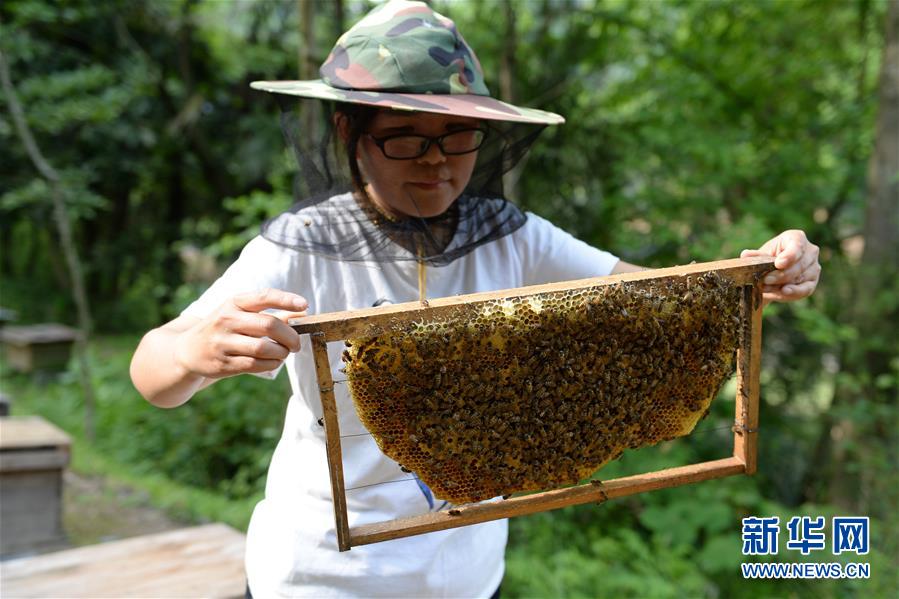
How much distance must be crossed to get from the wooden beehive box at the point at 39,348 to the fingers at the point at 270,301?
8.68 m

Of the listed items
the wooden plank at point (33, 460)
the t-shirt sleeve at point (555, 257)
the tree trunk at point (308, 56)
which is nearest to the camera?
the t-shirt sleeve at point (555, 257)

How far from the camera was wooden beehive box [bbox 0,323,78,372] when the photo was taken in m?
8.64

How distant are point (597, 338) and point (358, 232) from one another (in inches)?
24.1

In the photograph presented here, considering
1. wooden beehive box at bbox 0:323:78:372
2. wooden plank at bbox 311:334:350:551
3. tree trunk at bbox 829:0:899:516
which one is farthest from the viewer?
wooden beehive box at bbox 0:323:78:372

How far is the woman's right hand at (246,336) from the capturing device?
1.26 m

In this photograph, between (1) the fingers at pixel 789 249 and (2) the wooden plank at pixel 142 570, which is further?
(2) the wooden plank at pixel 142 570

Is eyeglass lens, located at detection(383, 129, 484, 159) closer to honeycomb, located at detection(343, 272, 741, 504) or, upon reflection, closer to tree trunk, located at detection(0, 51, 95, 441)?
honeycomb, located at detection(343, 272, 741, 504)

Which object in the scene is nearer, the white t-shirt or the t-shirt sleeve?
the white t-shirt

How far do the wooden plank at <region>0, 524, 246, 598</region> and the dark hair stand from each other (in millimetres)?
1607

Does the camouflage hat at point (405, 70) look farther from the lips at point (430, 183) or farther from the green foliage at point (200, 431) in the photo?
the green foliage at point (200, 431)

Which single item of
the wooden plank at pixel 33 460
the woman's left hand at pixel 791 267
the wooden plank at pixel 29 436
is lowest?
the wooden plank at pixel 33 460

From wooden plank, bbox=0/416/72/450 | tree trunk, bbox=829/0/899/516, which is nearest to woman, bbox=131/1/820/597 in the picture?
wooden plank, bbox=0/416/72/450

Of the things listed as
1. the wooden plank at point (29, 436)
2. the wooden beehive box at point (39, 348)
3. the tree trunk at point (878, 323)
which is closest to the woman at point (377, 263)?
the wooden plank at point (29, 436)

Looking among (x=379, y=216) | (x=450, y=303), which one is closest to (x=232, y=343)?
(x=450, y=303)
